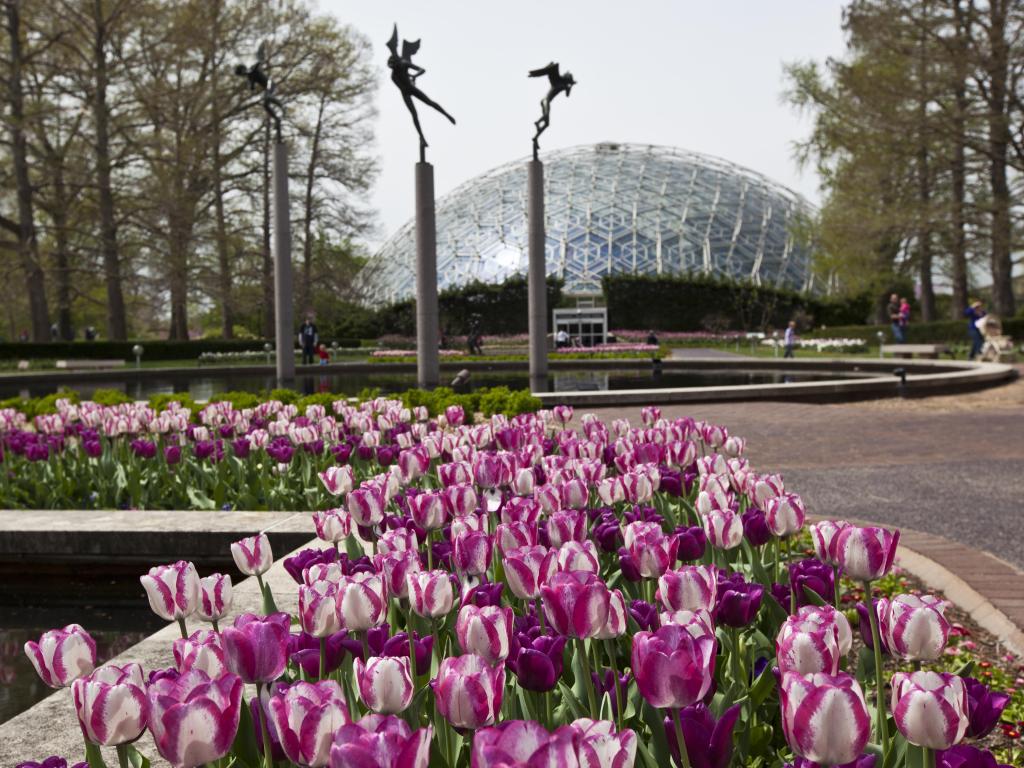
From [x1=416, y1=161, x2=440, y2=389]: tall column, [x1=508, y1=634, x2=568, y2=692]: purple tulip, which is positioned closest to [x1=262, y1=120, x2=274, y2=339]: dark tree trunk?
[x1=416, y1=161, x2=440, y2=389]: tall column

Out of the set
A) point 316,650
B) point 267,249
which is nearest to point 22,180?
point 267,249

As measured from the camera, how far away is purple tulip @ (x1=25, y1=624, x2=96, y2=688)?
1682 millimetres

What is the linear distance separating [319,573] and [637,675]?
0.95 metres

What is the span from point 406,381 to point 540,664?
20.7 meters

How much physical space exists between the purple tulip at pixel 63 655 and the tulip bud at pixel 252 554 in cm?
68

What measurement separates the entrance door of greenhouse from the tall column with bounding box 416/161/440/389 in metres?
28.7

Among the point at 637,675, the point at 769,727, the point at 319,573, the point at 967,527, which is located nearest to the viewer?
the point at 637,675

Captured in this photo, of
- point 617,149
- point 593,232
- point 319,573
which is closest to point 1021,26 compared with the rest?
point 593,232

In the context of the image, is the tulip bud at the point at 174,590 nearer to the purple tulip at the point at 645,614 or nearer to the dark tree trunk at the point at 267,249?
the purple tulip at the point at 645,614

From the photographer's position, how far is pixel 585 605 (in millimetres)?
1634

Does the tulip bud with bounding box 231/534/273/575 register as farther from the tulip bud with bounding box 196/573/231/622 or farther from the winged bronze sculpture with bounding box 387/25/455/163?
the winged bronze sculpture with bounding box 387/25/455/163

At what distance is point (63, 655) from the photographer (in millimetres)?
1679

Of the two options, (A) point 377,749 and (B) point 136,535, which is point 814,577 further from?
(B) point 136,535

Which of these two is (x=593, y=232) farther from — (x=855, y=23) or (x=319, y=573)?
(x=319, y=573)
